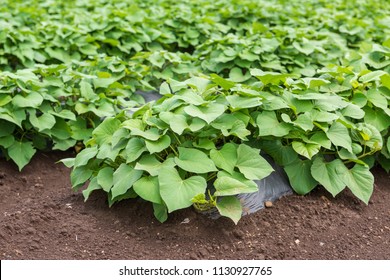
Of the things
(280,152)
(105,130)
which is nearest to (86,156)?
(105,130)

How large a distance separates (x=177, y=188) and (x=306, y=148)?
922 mm

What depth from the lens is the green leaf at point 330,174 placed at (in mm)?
3861

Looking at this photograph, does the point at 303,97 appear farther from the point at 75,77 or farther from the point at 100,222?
the point at 75,77

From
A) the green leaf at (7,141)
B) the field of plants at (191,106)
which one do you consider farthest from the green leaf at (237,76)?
the green leaf at (7,141)

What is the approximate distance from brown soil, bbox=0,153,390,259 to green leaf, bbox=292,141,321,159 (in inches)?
13.6

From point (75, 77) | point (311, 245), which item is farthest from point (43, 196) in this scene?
point (311, 245)

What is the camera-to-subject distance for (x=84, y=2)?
8.61m

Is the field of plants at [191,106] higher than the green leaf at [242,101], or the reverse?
the green leaf at [242,101]

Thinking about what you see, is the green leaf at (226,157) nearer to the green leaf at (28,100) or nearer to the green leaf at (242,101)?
the green leaf at (242,101)

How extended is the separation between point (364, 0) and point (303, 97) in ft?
20.3

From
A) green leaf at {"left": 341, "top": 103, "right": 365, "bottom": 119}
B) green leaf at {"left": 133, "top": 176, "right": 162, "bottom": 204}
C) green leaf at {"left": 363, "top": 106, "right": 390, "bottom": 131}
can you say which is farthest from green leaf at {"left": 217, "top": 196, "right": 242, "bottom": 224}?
green leaf at {"left": 363, "top": 106, "right": 390, "bottom": 131}

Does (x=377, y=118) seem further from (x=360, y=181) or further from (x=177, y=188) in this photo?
(x=177, y=188)

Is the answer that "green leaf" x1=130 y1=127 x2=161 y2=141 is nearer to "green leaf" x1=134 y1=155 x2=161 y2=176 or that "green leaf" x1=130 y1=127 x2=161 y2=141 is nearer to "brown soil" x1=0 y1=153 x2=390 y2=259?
"green leaf" x1=134 y1=155 x2=161 y2=176

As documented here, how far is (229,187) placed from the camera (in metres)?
3.44
